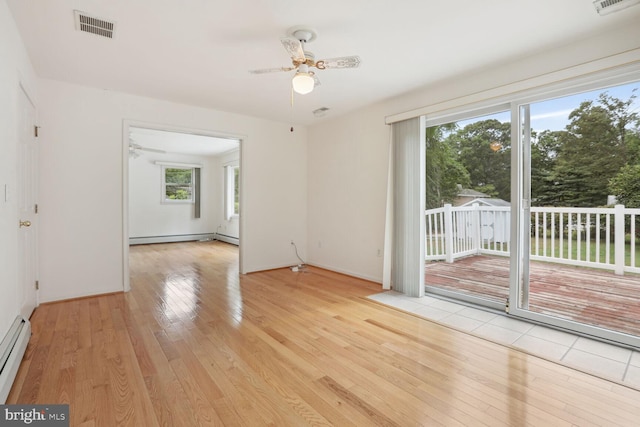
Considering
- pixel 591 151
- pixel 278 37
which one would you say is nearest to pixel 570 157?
pixel 591 151

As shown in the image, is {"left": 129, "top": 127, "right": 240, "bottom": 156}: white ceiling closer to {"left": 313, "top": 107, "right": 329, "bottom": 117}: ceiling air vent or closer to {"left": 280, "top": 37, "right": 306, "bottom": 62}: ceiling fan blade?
{"left": 313, "top": 107, "right": 329, "bottom": 117}: ceiling air vent

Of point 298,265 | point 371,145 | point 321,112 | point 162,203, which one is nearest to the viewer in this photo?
point 371,145

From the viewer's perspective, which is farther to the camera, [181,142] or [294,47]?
[181,142]

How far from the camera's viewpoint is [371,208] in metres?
4.30

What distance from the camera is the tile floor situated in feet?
6.72

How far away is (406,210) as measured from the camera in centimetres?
372

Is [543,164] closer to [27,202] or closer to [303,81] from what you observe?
[303,81]

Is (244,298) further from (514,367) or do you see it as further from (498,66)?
(498,66)

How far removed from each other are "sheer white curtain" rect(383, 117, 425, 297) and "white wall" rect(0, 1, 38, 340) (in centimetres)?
353

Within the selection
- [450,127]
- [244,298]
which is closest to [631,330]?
[450,127]

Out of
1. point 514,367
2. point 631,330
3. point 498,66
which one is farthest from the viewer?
point 498,66

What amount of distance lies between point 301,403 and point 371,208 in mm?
2959

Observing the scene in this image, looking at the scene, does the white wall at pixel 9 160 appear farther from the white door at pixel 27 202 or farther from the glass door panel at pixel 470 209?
the glass door panel at pixel 470 209

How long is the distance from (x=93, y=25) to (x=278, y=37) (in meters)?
1.39
